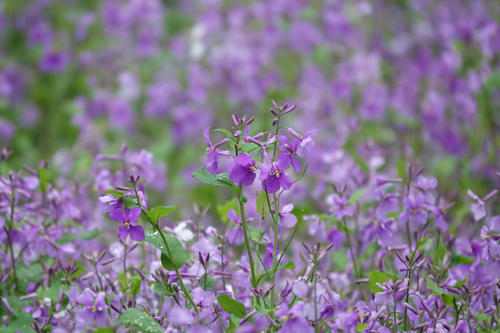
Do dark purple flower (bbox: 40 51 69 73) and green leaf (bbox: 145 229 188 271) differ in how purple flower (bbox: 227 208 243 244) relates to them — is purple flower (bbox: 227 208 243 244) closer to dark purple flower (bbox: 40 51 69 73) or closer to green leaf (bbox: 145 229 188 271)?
green leaf (bbox: 145 229 188 271)

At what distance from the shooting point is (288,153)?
Result: 1494mm

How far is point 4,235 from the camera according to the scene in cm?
187

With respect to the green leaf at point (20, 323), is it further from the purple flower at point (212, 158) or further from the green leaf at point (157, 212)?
the purple flower at point (212, 158)

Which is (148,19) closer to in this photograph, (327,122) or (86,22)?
(86,22)

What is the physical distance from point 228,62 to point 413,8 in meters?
1.95

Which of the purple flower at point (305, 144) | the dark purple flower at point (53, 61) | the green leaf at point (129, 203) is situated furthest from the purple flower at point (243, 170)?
the dark purple flower at point (53, 61)

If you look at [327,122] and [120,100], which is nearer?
[327,122]

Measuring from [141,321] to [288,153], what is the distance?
60 centimetres

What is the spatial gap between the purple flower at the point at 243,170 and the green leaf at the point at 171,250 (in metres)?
0.29

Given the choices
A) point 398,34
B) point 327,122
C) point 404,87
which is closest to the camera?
point 327,122

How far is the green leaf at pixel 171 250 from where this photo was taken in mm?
1500

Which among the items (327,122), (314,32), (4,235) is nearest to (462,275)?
(4,235)

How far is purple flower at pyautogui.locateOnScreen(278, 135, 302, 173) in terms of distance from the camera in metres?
1.47

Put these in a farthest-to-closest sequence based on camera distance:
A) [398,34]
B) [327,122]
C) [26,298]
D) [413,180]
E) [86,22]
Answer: [398,34] → [86,22] → [327,122] → [413,180] → [26,298]
